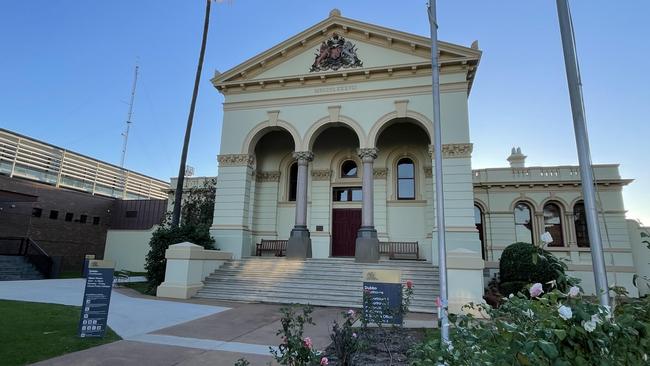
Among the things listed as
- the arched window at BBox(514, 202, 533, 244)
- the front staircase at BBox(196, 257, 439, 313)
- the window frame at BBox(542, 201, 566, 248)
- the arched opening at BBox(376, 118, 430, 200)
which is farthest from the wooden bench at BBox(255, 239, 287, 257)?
the window frame at BBox(542, 201, 566, 248)

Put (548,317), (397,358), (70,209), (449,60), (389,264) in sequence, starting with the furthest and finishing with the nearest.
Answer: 1. (70,209)
2. (449,60)
3. (389,264)
4. (397,358)
5. (548,317)

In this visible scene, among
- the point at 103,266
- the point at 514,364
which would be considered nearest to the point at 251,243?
the point at 103,266

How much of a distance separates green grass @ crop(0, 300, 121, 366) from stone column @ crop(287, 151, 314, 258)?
30.2 ft

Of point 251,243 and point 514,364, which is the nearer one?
point 514,364

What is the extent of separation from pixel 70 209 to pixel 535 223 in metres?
32.8

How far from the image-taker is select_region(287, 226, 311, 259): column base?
57.8 feet

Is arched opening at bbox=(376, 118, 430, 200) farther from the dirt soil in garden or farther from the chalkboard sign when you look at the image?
the chalkboard sign

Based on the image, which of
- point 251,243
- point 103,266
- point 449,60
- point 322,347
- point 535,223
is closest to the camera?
point 322,347

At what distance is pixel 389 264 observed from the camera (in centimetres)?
1588

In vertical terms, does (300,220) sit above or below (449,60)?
below

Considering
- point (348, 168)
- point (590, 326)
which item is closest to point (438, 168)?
point (590, 326)

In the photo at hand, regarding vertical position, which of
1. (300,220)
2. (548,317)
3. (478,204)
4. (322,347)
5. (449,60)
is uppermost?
(449,60)

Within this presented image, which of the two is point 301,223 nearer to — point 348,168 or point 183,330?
point 348,168

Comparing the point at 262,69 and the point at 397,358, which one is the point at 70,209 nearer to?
the point at 262,69
